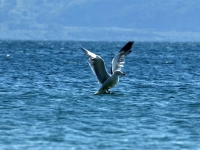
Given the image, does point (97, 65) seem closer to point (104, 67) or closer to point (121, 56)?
point (104, 67)

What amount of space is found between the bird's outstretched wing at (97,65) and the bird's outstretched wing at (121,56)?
0.51 m

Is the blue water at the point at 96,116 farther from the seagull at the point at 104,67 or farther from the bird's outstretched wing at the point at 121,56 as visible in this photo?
the bird's outstretched wing at the point at 121,56

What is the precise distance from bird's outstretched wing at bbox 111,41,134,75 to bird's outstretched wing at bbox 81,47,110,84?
0.51 meters

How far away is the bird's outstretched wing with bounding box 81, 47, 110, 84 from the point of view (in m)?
25.2

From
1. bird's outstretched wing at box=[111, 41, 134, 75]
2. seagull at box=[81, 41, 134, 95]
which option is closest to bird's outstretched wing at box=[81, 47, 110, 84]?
seagull at box=[81, 41, 134, 95]

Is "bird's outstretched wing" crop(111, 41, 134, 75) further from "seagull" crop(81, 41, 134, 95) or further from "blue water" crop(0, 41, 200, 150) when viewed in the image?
"blue water" crop(0, 41, 200, 150)

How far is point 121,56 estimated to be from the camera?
26078mm

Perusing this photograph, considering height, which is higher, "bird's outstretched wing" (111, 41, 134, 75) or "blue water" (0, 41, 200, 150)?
"bird's outstretched wing" (111, 41, 134, 75)

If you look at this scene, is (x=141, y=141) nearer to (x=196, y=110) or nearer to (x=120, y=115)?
(x=120, y=115)

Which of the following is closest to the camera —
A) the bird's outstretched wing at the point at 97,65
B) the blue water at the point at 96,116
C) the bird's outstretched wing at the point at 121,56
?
the blue water at the point at 96,116

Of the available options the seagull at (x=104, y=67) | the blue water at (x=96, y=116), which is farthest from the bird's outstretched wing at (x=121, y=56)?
the blue water at (x=96, y=116)

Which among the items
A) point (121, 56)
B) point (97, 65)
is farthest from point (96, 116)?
point (121, 56)

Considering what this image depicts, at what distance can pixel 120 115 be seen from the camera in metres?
22.6

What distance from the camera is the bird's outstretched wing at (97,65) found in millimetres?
25234
